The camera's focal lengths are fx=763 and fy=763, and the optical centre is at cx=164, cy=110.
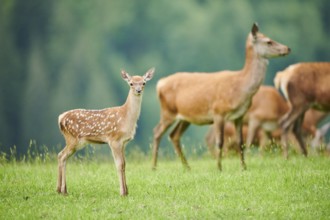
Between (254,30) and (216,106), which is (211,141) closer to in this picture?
(216,106)

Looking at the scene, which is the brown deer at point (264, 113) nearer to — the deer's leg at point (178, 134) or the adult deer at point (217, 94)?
the deer's leg at point (178, 134)

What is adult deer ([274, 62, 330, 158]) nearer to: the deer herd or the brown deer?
the deer herd

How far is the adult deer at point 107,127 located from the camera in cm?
845

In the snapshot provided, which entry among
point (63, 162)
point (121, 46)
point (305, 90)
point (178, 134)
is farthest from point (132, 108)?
point (121, 46)

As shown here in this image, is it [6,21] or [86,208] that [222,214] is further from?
[6,21]

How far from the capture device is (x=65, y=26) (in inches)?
829

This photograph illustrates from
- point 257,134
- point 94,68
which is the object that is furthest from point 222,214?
point 94,68

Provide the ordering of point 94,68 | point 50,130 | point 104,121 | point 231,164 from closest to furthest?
point 104,121
point 231,164
point 50,130
point 94,68

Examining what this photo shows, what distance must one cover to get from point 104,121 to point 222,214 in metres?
1.77

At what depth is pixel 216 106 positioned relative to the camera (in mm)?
10945

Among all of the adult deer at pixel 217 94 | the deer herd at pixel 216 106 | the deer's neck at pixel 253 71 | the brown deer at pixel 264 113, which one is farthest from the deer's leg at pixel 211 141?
the deer's neck at pixel 253 71

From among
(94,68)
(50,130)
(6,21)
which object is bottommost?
(50,130)

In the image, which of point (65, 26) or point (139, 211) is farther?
point (65, 26)

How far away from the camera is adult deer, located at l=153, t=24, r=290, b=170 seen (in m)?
10.8
